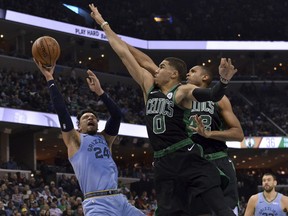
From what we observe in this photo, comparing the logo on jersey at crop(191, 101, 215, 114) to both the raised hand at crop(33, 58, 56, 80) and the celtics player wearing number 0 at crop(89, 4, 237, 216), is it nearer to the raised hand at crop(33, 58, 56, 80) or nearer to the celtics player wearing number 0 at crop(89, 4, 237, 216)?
the celtics player wearing number 0 at crop(89, 4, 237, 216)

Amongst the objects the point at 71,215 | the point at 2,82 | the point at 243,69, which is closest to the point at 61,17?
the point at 2,82

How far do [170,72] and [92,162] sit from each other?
1.32 metres

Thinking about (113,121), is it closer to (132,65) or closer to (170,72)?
(132,65)

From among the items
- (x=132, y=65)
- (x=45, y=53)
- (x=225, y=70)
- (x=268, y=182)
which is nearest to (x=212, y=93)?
(x=225, y=70)

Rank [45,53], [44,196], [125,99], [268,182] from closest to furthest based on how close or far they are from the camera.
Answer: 1. [45,53]
2. [268,182]
3. [44,196]
4. [125,99]

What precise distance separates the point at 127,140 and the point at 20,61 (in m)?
6.69

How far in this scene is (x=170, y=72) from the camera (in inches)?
271

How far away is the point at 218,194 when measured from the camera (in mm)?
6559

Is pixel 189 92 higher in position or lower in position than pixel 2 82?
lower

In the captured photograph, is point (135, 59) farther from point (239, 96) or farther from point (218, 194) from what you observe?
point (239, 96)

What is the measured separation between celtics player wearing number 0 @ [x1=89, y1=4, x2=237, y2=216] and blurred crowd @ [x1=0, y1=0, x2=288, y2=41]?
32.0 metres

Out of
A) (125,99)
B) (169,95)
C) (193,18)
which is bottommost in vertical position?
(169,95)

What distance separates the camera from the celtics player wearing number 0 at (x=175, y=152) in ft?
21.6

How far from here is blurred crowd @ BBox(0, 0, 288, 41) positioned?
138 ft
